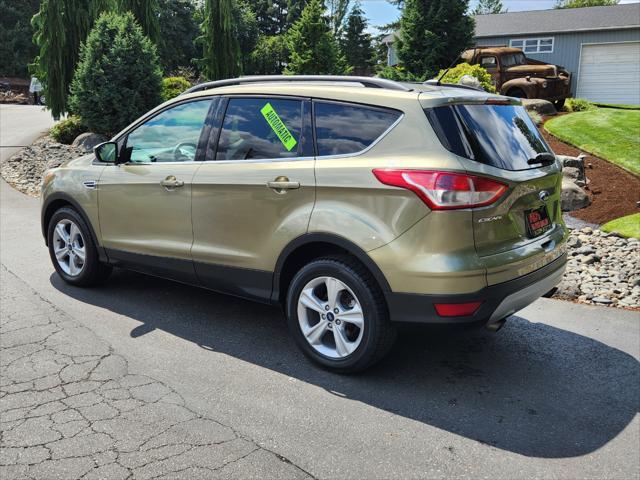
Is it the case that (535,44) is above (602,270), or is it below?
above

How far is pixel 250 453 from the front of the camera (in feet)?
10.5

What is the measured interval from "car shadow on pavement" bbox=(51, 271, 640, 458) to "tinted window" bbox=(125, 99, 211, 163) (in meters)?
1.34

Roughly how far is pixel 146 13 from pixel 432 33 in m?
8.84

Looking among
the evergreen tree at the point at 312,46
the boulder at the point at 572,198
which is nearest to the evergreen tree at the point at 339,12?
the evergreen tree at the point at 312,46

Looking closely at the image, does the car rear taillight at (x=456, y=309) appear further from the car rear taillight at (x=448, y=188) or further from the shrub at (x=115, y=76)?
the shrub at (x=115, y=76)

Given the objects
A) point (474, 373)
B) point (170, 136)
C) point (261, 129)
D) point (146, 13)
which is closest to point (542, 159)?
point (474, 373)

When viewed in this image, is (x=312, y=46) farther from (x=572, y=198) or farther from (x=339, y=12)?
(x=339, y=12)

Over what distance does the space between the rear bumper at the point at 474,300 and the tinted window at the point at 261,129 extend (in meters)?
1.27

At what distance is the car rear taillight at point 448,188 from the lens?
353 centimetres

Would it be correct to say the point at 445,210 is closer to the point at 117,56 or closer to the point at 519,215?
the point at 519,215

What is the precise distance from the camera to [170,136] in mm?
5133

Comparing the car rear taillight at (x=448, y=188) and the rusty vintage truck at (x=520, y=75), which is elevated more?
the rusty vintage truck at (x=520, y=75)

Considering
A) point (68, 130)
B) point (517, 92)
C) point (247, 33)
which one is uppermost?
point (247, 33)

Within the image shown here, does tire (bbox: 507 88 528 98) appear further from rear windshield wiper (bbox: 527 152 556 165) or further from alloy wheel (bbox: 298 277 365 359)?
alloy wheel (bbox: 298 277 365 359)
